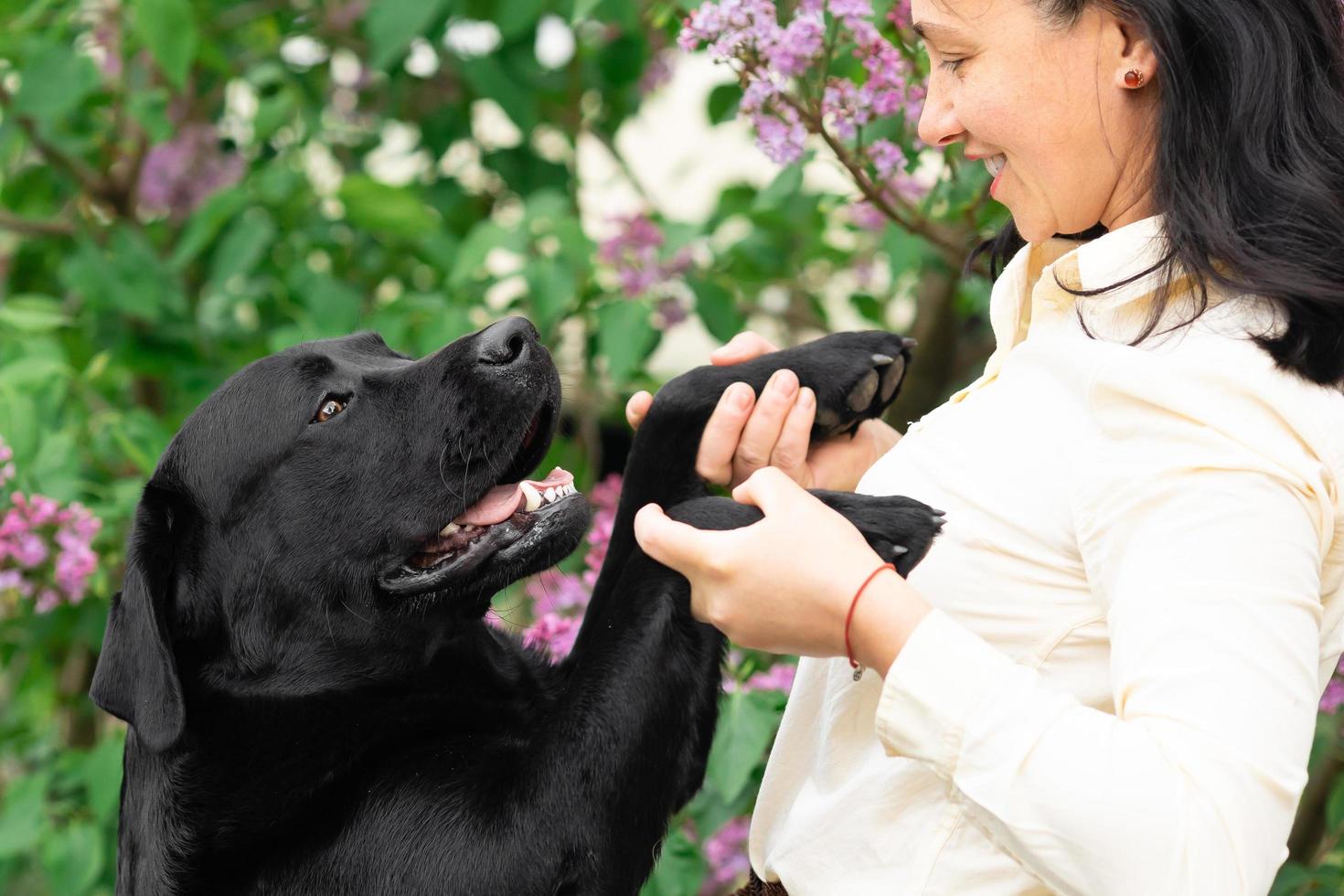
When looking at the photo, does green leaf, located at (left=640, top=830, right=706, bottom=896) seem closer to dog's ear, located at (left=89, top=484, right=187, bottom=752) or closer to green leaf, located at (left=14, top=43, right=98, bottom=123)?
dog's ear, located at (left=89, top=484, right=187, bottom=752)

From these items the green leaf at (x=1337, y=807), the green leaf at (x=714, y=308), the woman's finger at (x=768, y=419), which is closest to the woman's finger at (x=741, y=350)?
the woman's finger at (x=768, y=419)

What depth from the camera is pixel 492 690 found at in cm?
186

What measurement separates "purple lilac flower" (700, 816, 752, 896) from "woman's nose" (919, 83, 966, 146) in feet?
4.51

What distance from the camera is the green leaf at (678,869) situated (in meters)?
2.20

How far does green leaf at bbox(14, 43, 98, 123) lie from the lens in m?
2.94

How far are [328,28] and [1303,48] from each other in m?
2.85

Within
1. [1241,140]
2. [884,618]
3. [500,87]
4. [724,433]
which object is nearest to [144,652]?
[724,433]

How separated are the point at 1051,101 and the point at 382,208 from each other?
2055mm

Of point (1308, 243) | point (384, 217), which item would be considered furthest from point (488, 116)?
point (1308, 243)

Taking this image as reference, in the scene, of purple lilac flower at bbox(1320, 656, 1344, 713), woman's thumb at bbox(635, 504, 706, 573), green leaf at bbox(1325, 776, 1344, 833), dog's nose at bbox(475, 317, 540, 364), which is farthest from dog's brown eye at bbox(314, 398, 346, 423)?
green leaf at bbox(1325, 776, 1344, 833)

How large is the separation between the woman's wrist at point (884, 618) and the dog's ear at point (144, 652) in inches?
34.6

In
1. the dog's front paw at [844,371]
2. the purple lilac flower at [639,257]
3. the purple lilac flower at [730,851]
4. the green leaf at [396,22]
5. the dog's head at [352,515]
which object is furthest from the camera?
the green leaf at [396,22]

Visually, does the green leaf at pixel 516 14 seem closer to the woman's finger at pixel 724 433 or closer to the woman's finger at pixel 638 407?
the woman's finger at pixel 638 407

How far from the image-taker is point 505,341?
1846mm
